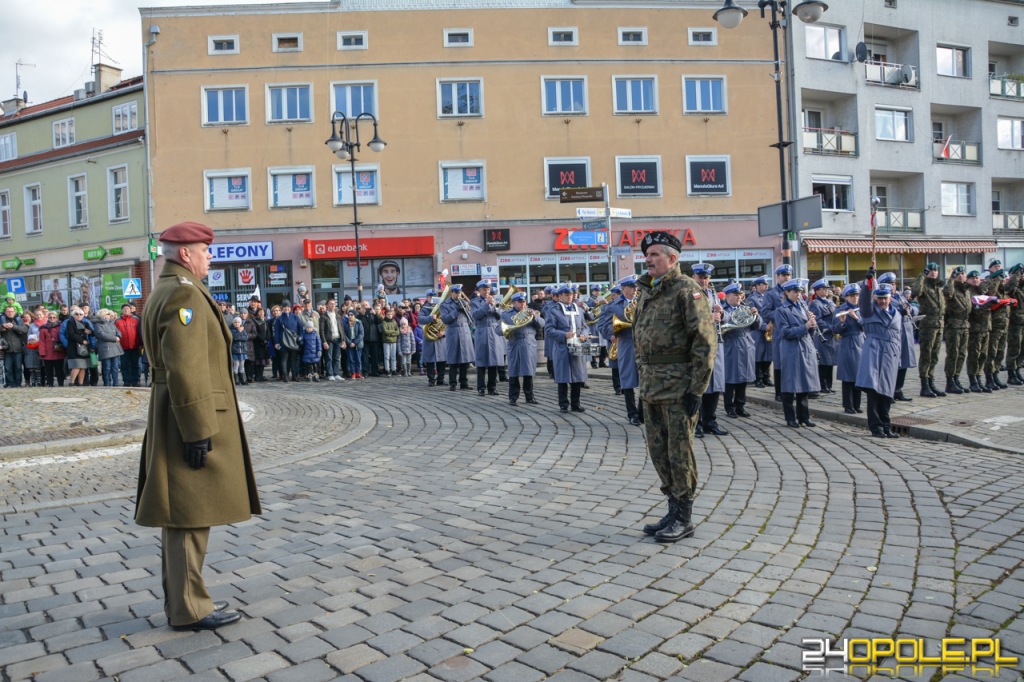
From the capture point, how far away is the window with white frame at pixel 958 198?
36.2 m

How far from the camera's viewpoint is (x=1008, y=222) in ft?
123

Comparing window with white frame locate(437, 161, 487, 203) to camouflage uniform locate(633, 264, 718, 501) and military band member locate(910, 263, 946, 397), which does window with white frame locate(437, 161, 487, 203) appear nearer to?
military band member locate(910, 263, 946, 397)

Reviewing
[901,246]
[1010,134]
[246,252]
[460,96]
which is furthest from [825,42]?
[246,252]

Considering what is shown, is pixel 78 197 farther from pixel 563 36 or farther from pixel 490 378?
pixel 490 378

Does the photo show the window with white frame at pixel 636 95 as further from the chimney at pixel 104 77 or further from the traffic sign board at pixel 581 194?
the chimney at pixel 104 77

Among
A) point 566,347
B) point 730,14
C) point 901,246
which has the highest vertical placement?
point 730,14

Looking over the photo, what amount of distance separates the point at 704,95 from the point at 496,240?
10.9m

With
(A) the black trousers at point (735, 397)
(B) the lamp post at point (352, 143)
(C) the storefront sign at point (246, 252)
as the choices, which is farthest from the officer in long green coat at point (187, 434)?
(C) the storefront sign at point (246, 252)

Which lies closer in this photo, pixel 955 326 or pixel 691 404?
pixel 691 404

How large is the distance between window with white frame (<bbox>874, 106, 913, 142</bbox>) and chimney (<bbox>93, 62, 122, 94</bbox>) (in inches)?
1391

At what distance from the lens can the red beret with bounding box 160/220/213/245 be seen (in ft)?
12.9

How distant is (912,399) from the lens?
39.1ft

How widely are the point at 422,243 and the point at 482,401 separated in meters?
19.2

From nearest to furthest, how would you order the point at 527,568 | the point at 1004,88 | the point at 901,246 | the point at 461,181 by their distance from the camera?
the point at 527,568 → the point at 461,181 → the point at 901,246 → the point at 1004,88
